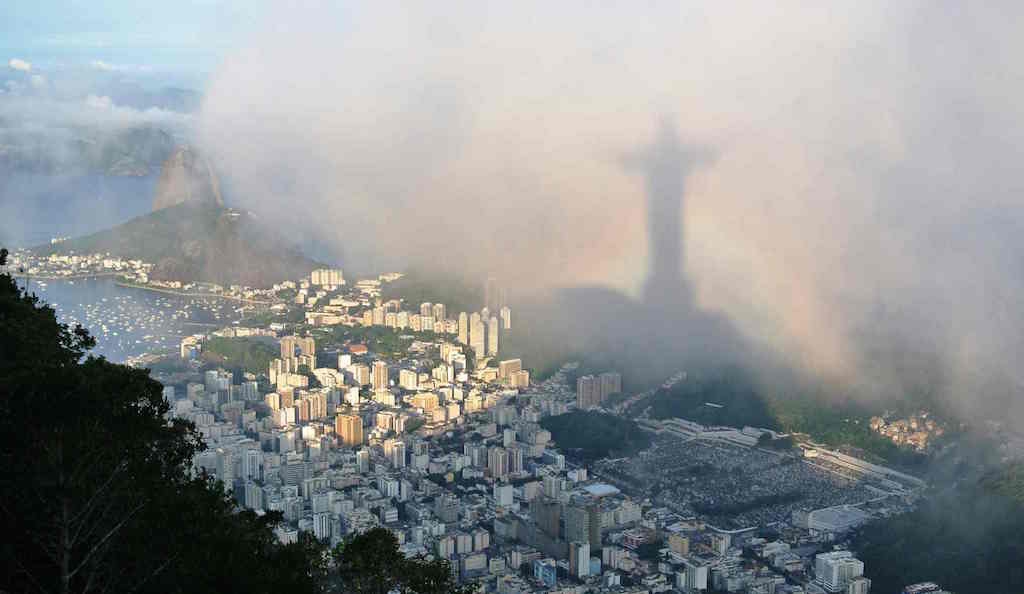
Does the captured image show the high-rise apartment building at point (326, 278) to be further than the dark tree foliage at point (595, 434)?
Yes

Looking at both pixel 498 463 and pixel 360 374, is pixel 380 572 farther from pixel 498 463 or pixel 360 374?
pixel 360 374

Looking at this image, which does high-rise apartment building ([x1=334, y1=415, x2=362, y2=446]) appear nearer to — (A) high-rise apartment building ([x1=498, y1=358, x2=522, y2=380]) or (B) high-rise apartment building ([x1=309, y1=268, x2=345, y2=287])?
(A) high-rise apartment building ([x1=498, y1=358, x2=522, y2=380])

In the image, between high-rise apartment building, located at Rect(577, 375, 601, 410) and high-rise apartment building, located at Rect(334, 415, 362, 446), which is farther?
high-rise apartment building, located at Rect(577, 375, 601, 410)

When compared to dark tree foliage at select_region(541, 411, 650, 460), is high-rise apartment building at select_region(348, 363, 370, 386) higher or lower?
higher

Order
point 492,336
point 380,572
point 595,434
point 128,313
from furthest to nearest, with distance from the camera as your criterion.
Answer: point 128,313, point 492,336, point 595,434, point 380,572

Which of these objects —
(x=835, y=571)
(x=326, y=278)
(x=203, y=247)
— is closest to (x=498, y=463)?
(x=835, y=571)

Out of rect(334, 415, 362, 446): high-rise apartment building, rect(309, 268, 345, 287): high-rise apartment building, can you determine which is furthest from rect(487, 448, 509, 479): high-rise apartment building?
rect(309, 268, 345, 287): high-rise apartment building

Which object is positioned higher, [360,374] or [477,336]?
[477,336]

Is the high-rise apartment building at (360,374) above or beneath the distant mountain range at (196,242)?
beneath

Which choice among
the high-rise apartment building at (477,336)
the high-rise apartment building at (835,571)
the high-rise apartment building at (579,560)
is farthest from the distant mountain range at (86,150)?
the high-rise apartment building at (835,571)

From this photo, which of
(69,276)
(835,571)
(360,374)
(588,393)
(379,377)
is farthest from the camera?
(69,276)

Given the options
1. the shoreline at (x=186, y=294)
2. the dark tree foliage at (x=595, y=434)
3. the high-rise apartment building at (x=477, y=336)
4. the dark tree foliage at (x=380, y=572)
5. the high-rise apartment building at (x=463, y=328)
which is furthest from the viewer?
the shoreline at (x=186, y=294)

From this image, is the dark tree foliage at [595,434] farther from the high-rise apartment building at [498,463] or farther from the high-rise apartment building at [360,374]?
the high-rise apartment building at [360,374]
